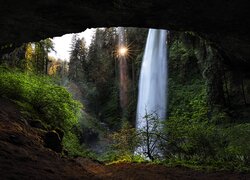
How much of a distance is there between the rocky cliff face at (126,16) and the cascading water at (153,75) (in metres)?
17.6

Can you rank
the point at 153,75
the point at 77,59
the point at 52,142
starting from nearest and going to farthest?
the point at 52,142 < the point at 153,75 < the point at 77,59

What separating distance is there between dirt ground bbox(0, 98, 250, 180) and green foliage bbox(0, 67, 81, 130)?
1122 mm

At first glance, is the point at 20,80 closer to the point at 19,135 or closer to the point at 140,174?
the point at 19,135

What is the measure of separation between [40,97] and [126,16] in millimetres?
5533

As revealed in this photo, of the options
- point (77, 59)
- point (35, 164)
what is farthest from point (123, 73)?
point (35, 164)

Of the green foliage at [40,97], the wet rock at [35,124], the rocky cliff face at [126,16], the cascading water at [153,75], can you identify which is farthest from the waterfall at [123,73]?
the rocky cliff face at [126,16]

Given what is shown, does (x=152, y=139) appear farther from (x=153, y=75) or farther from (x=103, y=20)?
(x=153, y=75)

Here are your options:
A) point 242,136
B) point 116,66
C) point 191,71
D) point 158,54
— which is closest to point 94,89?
point 116,66

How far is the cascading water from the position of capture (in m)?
26.4

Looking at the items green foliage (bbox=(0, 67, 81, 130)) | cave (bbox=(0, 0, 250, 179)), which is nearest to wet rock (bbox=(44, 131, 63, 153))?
cave (bbox=(0, 0, 250, 179))

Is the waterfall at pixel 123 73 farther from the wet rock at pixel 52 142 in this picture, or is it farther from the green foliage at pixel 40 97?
the wet rock at pixel 52 142

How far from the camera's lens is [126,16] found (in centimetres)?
728

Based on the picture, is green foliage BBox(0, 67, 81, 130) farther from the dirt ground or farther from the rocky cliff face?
the rocky cliff face

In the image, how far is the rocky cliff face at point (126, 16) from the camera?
21.5 ft
